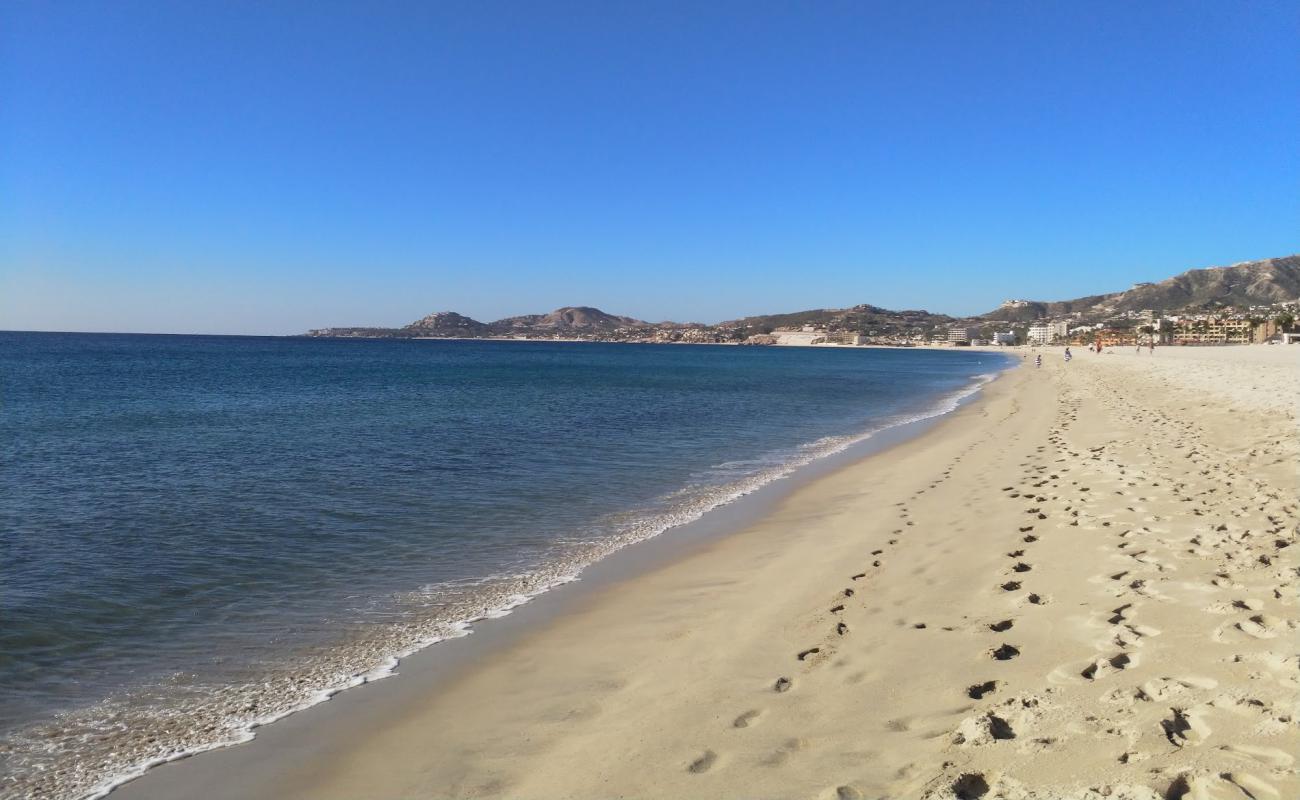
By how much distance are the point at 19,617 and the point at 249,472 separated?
879cm

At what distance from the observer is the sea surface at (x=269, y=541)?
5703 mm

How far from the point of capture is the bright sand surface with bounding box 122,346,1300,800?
3.78m

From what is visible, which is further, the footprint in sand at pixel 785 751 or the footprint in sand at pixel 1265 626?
the footprint in sand at pixel 1265 626

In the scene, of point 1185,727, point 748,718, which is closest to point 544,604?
point 748,718

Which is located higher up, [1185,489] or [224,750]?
[1185,489]

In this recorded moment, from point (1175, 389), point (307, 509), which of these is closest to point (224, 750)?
point (307, 509)

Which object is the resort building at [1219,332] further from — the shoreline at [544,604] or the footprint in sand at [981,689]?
the footprint in sand at [981,689]

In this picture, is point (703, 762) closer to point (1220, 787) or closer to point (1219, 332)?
point (1220, 787)

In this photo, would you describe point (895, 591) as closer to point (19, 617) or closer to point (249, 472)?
point (19, 617)

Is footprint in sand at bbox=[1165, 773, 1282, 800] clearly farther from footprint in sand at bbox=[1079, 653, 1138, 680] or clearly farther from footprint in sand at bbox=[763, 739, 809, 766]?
footprint in sand at bbox=[763, 739, 809, 766]

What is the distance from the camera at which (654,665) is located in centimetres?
598

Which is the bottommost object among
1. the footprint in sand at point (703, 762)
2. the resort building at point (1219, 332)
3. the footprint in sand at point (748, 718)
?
the footprint in sand at point (748, 718)

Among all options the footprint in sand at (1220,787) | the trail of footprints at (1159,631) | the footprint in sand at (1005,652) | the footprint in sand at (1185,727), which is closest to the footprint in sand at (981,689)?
the trail of footprints at (1159,631)

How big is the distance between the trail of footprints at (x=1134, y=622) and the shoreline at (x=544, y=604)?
2.62 metres
